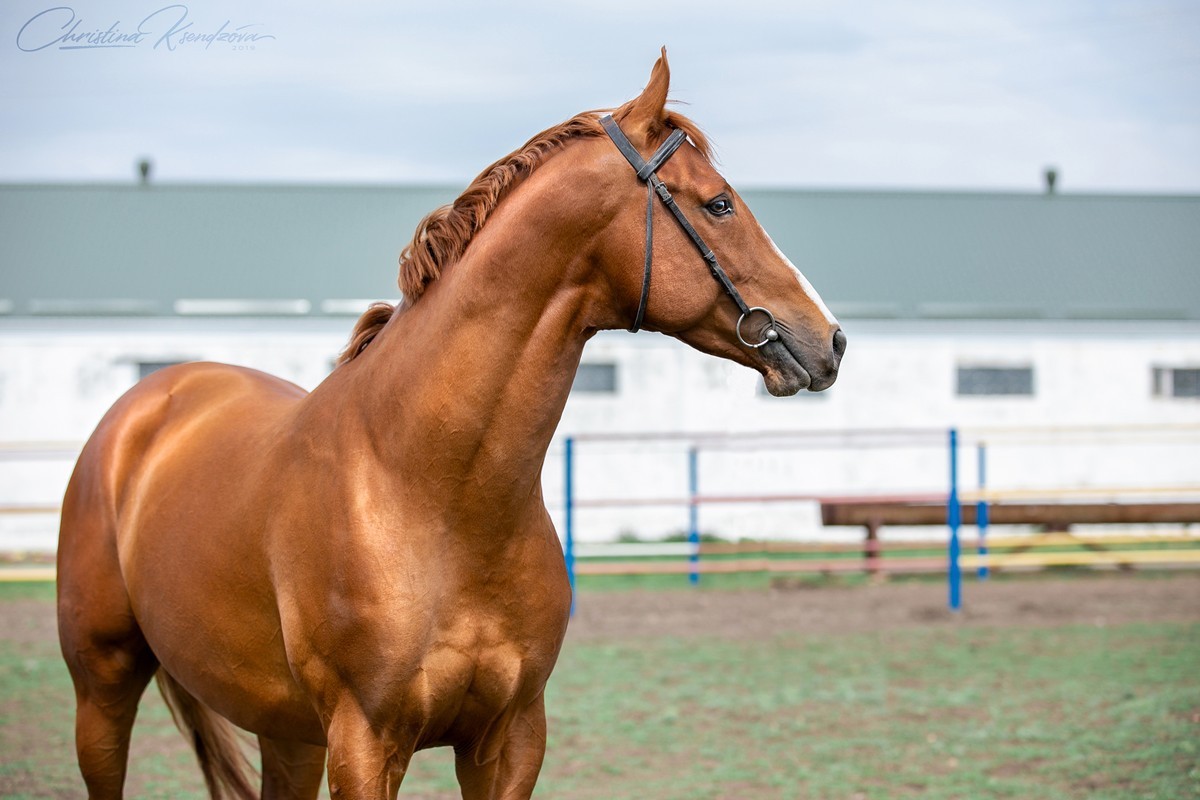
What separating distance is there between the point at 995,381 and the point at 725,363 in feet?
13.7

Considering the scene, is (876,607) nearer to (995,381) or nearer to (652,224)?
(995,381)

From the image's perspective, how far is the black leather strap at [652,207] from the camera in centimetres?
239

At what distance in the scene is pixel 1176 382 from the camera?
16781 millimetres

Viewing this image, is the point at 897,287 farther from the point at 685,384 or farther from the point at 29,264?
the point at 29,264

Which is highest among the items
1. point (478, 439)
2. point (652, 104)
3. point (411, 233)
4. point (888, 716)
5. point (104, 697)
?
point (411, 233)

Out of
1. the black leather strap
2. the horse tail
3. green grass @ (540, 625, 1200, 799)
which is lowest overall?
green grass @ (540, 625, 1200, 799)

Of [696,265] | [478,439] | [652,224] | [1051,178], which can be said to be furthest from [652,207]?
[1051,178]

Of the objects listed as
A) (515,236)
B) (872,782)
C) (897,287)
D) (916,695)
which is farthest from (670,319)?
(897,287)

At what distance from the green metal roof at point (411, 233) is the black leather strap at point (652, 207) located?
15.8 m

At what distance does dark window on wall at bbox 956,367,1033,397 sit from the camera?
653 inches

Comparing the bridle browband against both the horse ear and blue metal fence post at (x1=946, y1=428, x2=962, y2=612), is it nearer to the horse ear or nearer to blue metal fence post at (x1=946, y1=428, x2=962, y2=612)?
the horse ear

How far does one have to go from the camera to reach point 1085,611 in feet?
34.3

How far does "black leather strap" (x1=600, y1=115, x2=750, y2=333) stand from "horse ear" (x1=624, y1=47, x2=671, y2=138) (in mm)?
35

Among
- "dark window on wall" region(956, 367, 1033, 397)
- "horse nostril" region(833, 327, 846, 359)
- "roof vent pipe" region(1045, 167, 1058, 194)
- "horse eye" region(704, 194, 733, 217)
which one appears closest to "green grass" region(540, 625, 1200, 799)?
"horse nostril" region(833, 327, 846, 359)
